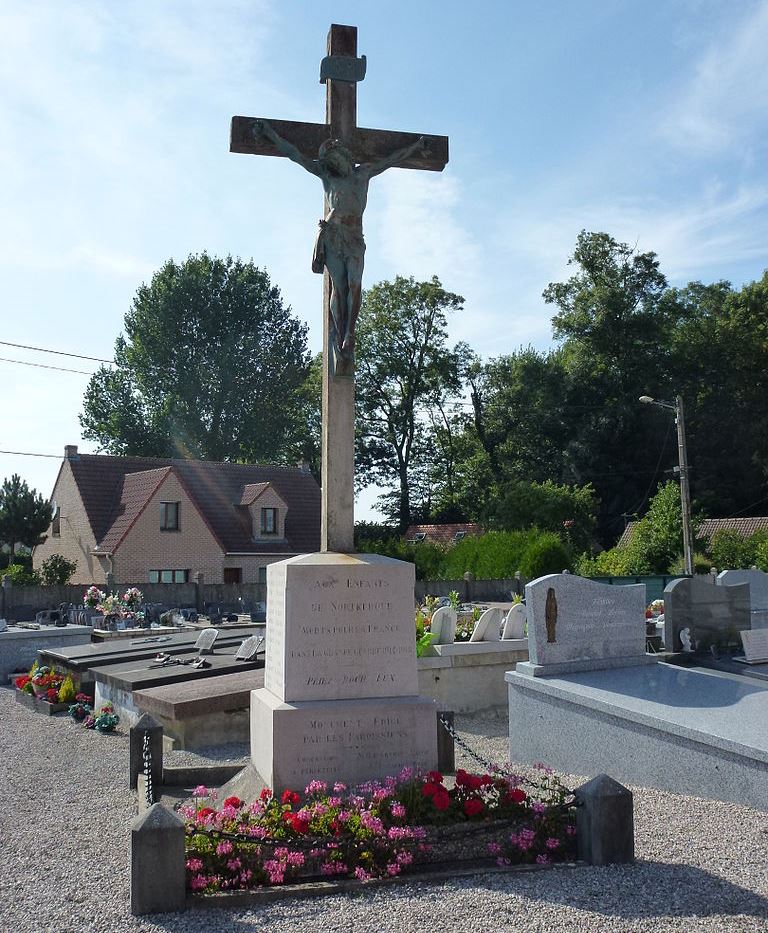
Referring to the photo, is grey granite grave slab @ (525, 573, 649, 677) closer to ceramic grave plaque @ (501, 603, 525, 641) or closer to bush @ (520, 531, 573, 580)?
ceramic grave plaque @ (501, 603, 525, 641)

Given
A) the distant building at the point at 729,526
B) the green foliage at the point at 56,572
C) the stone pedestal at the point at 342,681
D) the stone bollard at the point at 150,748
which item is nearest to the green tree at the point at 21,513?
the green foliage at the point at 56,572

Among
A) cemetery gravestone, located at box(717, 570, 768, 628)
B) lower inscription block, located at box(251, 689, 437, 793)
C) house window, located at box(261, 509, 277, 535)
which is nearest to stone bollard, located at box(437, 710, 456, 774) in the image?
lower inscription block, located at box(251, 689, 437, 793)

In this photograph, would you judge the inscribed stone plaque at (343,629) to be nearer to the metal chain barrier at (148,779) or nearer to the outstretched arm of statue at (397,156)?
the metal chain barrier at (148,779)

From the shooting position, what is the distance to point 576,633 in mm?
8953

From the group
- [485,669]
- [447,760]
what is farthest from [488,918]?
[485,669]

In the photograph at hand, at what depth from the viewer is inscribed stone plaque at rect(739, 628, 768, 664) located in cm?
957

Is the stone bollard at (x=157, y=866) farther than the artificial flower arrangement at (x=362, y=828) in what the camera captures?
No

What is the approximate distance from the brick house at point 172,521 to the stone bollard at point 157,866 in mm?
28287

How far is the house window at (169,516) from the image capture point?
33812mm

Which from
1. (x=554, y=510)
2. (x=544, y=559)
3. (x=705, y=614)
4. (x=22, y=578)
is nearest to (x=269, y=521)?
(x=22, y=578)

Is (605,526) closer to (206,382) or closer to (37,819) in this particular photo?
(206,382)

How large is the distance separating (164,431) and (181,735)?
41428 mm

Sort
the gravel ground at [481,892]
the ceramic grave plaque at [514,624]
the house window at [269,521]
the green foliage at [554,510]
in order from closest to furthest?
1. the gravel ground at [481,892]
2. the ceramic grave plaque at [514,624]
3. the house window at [269,521]
4. the green foliage at [554,510]

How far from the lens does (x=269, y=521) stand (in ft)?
117
